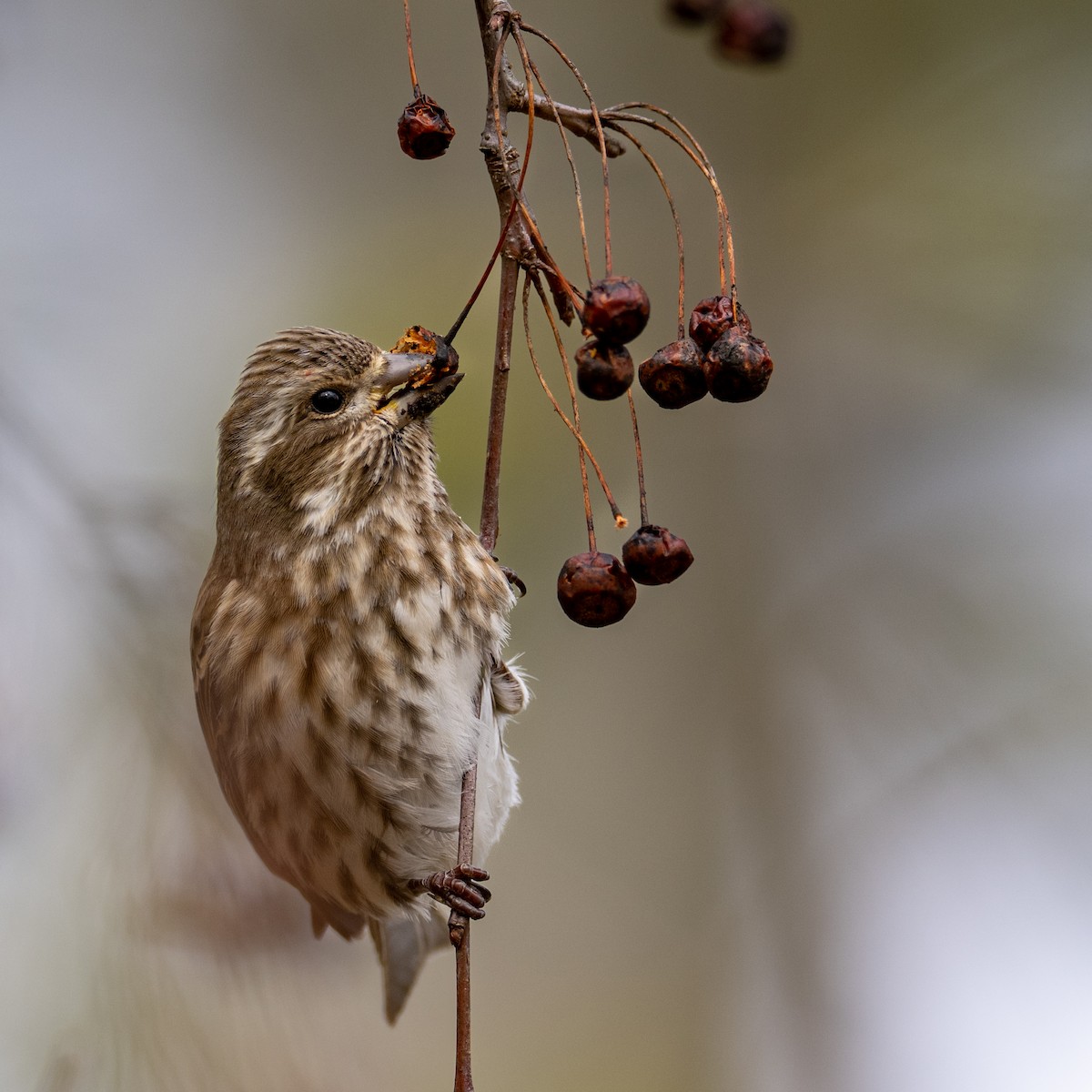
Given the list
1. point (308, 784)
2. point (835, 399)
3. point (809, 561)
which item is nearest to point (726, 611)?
point (809, 561)

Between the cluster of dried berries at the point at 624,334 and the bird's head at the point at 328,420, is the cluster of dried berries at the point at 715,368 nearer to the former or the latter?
the cluster of dried berries at the point at 624,334

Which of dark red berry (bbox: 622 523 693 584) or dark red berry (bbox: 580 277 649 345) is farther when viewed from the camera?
dark red berry (bbox: 622 523 693 584)

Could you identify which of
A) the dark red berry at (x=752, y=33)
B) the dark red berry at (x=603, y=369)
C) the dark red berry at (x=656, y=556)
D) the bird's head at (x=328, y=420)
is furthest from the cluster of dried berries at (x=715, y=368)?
the bird's head at (x=328, y=420)

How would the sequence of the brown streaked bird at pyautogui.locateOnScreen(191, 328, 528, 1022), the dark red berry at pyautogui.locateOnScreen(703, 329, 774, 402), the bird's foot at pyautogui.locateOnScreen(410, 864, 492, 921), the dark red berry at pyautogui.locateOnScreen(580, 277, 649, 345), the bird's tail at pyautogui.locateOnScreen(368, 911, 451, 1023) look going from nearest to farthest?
the dark red berry at pyautogui.locateOnScreen(580, 277, 649, 345) < the dark red berry at pyautogui.locateOnScreen(703, 329, 774, 402) < the bird's foot at pyautogui.locateOnScreen(410, 864, 492, 921) < the brown streaked bird at pyautogui.locateOnScreen(191, 328, 528, 1022) < the bird's tail at pyautogui.locateOnScreen(368, 911, 451, 1023)

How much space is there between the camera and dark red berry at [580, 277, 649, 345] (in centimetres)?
206

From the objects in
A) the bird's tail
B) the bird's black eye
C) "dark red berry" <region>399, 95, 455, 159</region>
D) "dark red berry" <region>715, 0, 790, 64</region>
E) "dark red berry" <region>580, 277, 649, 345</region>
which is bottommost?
the bird's tail

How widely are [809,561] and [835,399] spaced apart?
2.60ft

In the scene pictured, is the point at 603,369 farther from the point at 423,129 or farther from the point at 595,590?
the point at 423,129

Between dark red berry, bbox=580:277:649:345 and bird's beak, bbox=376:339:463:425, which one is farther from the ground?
bird's beak, bbox=376:339:463:425

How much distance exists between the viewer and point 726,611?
18.9 feet

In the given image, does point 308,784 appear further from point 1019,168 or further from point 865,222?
point 1019,168

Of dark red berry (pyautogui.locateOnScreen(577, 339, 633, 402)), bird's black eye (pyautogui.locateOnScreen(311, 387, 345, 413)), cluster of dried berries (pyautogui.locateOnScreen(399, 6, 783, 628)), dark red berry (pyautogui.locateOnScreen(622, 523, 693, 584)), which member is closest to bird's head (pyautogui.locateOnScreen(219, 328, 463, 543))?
bird's black eye (pyautogui.locateOnScreen(311, 387, 345, 413))

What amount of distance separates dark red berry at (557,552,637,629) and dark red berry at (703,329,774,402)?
44 centimetres

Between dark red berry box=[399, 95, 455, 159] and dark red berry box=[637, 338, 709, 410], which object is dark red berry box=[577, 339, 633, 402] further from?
dark red berry box=[399, 95, 455, 159]
